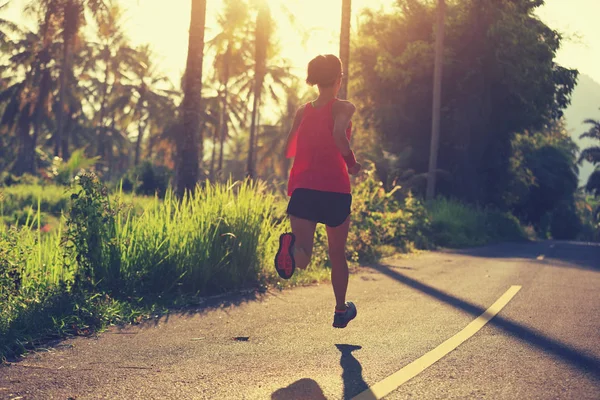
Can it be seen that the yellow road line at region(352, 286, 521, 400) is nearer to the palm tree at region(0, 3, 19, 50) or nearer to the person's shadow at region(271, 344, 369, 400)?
the person's shadow at region(271, 344, 369, 400)

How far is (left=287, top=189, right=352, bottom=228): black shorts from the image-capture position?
16.4 feet

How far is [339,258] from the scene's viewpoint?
528 centimetres

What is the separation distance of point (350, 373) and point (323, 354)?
562 millimetres

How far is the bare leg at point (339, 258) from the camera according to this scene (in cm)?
520

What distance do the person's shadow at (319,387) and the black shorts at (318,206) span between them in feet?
3.39

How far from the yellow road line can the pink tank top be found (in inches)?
51.1

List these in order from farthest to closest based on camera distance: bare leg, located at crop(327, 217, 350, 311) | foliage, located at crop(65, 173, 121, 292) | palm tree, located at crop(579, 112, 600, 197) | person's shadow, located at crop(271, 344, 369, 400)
→ palm tree, located at crop(579, 112, 600, 197) → foliage, located at crop(65, 173, 121, 292) → bare leg, located at crop(327, 217, 350, 311) → person's shadow, located at crop(271, 344, 369, 400)

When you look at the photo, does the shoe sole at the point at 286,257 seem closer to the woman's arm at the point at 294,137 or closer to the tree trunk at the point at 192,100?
the woman's arm at the point at 294,137

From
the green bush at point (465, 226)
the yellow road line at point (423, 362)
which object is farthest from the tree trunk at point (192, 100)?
the green bush at point (465, 226)

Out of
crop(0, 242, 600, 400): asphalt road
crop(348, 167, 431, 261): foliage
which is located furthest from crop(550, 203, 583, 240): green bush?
crop(0, 242, 600, 400): asphalt road

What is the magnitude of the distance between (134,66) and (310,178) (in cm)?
5166

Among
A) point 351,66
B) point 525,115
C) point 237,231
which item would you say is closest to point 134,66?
point 351,66

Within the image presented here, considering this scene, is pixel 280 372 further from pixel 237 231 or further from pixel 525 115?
pixel 525 115

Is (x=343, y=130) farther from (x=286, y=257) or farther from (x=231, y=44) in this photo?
(x=231, y=44)
